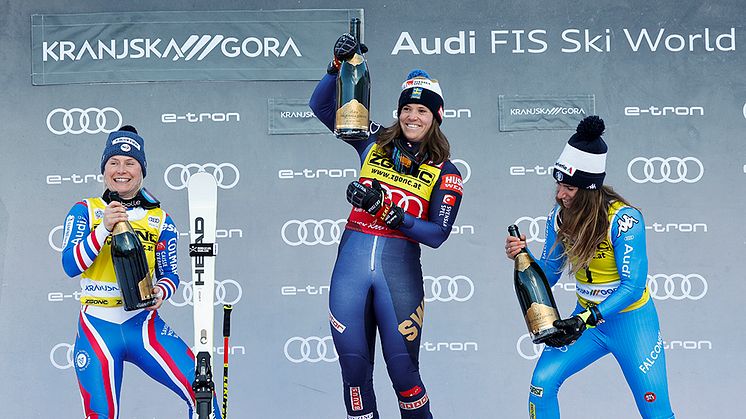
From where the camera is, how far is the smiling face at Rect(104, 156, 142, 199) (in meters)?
4.39

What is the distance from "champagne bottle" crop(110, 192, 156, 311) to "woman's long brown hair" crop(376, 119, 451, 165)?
1086 mm

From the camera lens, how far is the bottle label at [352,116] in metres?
4.19

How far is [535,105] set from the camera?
5887 millimetres

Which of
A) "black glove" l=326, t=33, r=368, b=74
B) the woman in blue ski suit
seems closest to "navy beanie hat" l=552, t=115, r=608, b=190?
the woman in blue ski suit

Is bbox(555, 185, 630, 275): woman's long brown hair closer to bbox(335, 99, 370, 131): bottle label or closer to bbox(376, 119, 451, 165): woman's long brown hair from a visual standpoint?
bbox(376, 119, 451, 165): woman's long brown hair

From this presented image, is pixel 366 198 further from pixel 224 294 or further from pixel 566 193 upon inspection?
pixel 224 294

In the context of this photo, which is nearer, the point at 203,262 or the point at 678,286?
the point at 203,262

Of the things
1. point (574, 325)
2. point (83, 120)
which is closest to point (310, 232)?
point (83, 120)

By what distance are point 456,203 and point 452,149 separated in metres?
1.65

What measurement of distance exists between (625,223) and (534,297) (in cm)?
48

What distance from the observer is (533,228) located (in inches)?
232

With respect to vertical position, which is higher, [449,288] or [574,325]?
[449,288]

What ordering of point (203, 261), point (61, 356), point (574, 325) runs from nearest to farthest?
point (574, 325)
point (203, 261)
point (61, 356)

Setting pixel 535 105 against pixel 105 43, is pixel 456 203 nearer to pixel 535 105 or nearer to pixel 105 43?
pixel 535 105
